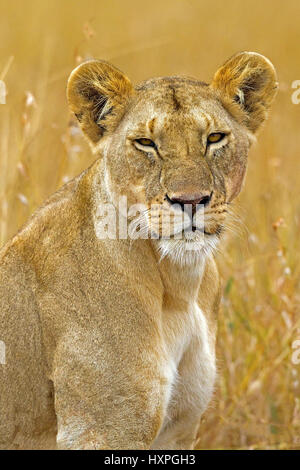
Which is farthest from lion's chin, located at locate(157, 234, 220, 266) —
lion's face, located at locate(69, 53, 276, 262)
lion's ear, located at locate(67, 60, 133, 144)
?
lion's ear, located at locate(67, 60, 133, 144)

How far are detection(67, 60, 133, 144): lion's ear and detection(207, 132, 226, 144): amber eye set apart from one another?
352 mm

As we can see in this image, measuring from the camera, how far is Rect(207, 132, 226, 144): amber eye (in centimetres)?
307

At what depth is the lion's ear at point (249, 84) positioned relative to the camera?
130 inches

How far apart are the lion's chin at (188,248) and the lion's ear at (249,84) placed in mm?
549

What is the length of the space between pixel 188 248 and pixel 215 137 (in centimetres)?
39

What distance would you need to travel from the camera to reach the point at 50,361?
3.24 m

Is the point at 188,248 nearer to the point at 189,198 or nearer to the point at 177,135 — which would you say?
the point at 189,198

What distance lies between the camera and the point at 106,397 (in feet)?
10.1

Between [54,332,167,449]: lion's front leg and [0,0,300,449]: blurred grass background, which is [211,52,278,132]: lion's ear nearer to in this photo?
[0,0,300,449]: blurred grass background

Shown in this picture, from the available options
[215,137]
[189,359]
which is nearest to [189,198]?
[215,137]

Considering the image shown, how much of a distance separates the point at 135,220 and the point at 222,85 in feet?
2.02

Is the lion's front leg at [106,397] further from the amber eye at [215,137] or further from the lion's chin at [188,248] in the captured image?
the amber eye at [215,137]
